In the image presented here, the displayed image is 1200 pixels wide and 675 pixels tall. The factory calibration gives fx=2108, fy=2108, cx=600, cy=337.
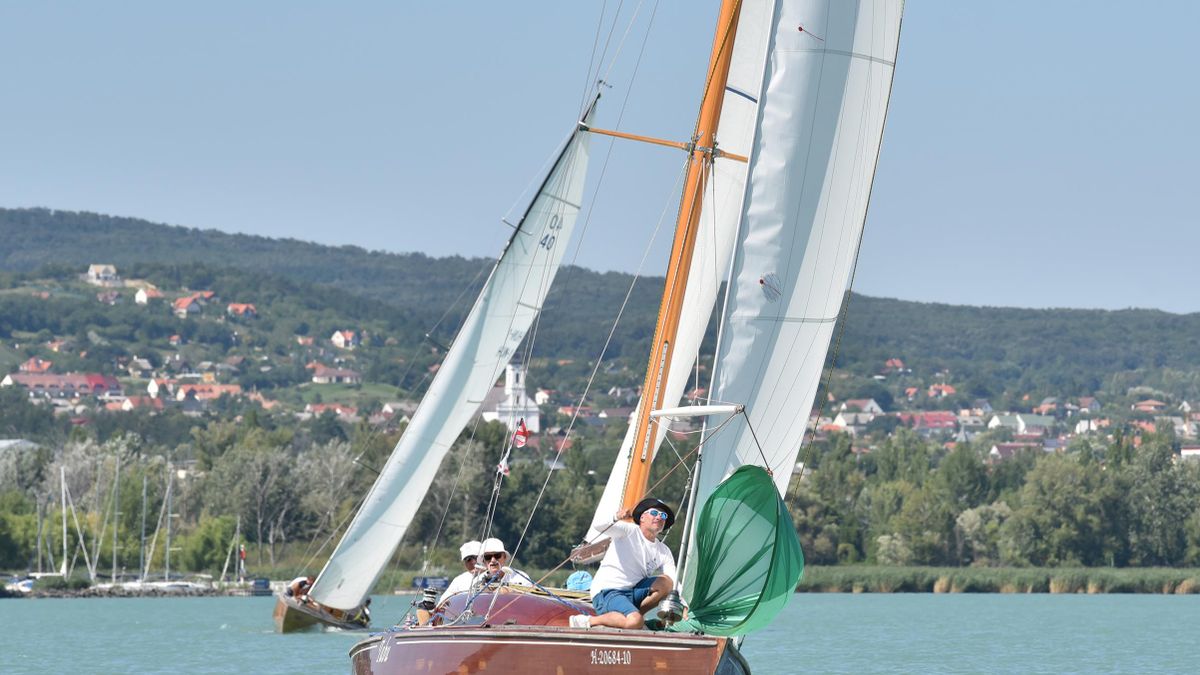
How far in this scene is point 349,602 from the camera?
46094 mm

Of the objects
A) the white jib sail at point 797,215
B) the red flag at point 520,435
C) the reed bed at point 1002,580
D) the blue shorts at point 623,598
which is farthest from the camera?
the reed bed at point 1002,580

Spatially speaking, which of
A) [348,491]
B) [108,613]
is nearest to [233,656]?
[108,613]

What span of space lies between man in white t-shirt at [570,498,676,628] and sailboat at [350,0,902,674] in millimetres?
260

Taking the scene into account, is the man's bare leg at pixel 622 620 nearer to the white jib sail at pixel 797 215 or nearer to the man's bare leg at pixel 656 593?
the man's bare leg at pixel 656 593

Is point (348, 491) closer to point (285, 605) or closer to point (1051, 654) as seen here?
point (285, 605)

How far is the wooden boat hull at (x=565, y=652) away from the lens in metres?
17.8

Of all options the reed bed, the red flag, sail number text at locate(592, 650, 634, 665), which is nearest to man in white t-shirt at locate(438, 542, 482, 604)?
sail number text at locate(592, 650, 634, 665)

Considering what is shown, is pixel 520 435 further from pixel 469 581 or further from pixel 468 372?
pixel 469 581

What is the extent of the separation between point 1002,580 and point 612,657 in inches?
3032

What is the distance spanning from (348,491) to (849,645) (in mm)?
54356

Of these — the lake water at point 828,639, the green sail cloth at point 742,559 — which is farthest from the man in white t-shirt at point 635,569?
the lake water at point 828,639

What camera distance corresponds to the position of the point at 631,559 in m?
18.7

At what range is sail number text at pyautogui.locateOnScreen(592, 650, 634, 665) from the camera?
58.4ft

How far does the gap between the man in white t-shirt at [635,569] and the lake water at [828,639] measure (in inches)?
736
